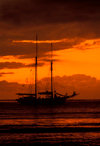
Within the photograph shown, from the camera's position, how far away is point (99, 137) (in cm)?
4731

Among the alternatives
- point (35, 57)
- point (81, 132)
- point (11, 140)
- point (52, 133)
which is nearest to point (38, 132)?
point (52, 133)

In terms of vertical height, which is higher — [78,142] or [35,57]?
[35,57]

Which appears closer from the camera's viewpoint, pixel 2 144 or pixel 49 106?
pixel 2 144

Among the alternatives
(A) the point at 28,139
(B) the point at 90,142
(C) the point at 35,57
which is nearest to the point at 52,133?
(A) the point at 28,139

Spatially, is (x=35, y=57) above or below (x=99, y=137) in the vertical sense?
above

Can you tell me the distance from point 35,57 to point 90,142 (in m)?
122

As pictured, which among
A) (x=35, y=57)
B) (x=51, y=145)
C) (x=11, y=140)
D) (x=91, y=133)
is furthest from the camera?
(x=35, y=57)

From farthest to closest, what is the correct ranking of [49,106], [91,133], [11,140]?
[49,106] < [91,133] < [11,140]

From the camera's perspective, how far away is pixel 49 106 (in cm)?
17725

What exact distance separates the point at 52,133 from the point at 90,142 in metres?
10.7

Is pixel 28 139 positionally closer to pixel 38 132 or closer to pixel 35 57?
pixel 38 132

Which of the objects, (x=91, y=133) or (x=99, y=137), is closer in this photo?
(x=99, y=137)

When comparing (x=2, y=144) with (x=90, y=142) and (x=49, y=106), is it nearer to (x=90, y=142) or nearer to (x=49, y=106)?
(x=90, y=142)

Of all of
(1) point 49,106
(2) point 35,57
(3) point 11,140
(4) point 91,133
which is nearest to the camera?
(3) point 11,140
